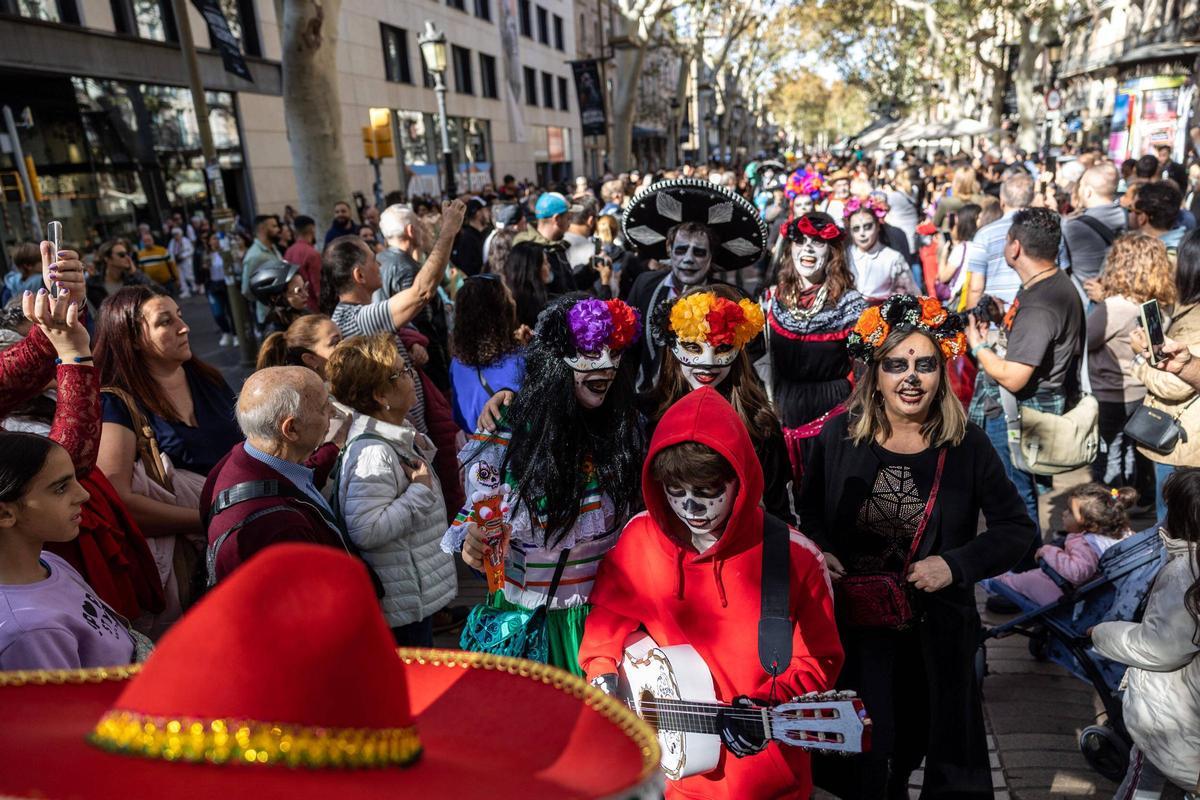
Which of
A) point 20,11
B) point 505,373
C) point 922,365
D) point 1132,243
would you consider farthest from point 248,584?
point 20,11

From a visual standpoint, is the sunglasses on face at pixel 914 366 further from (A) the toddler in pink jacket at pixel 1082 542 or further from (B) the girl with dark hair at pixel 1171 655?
(A) the toddler in pink jacket at pixel 1082 542

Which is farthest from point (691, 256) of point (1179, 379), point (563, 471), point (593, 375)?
point (1179, 379)

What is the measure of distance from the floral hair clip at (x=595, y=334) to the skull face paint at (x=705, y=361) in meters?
0.55

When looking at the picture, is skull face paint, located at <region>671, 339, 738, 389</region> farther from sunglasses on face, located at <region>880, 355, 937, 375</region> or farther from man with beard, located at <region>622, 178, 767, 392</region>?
man with beard, located at <region>622, 178, 767, 392</region>

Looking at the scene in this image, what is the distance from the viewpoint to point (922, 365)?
8.79 feet

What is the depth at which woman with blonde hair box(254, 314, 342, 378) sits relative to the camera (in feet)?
12.8

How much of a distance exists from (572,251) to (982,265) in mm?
3781

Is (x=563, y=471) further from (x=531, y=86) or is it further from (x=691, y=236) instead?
(x=531, y=86)

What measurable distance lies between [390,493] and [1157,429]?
11.7 feet

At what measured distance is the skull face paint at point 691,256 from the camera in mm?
4609

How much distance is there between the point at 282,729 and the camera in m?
0.87

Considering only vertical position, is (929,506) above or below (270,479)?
below

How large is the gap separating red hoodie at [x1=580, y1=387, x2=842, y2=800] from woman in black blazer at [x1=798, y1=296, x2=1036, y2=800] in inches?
13.5

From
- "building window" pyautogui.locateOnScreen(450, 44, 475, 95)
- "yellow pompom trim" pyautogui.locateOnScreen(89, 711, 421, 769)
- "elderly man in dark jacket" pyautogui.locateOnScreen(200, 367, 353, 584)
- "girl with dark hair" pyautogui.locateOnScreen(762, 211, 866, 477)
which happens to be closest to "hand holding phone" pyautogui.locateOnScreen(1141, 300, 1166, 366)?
"girl with dark hair" pyautogui.locateOnScreen(762, 211, 866, 477)
